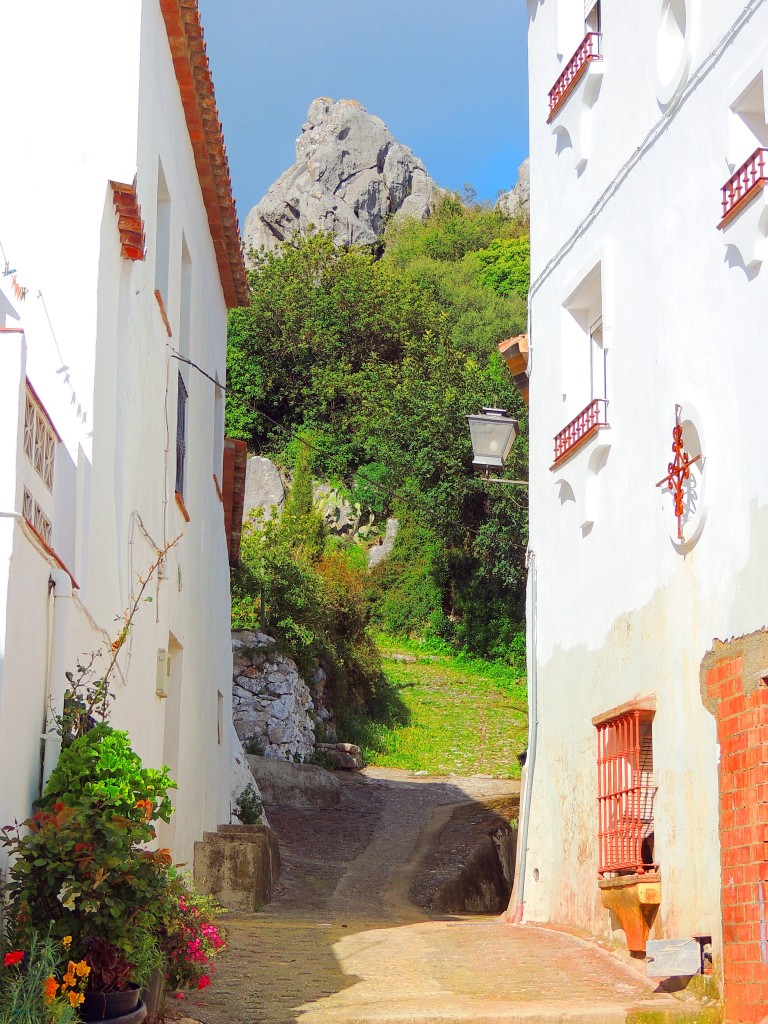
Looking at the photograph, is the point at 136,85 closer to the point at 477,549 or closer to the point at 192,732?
the point at 192,732

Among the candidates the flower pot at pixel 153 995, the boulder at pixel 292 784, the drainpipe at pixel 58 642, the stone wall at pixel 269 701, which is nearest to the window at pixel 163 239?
the drainpipe at pixel 58 642

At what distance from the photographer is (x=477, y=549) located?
35875 mm

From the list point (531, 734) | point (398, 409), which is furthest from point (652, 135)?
point (398, 409)

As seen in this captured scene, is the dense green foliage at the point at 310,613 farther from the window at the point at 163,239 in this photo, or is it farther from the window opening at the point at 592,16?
the window opening at the point at 592,16

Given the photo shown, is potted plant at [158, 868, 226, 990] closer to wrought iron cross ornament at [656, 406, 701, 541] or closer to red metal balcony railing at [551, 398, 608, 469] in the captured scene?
wrought iron cross ornament at [656, 406, 701, 541]

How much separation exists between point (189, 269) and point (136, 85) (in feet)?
13.1

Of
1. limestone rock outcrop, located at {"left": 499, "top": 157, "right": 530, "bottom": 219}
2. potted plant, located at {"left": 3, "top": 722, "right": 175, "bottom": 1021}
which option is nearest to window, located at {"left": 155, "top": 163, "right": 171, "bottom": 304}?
potted plant, located at {"left": 3, "top": 722, "right": 175, "bottom": 1021}

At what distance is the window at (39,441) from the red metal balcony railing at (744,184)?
443 cm

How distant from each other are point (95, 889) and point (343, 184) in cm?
5745

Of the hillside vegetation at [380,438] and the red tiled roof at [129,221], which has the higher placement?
the hillside vegetation at [380,438]

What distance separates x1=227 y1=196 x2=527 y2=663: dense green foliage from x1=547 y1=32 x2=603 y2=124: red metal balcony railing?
17221 mm

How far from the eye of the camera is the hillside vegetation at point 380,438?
101 feet

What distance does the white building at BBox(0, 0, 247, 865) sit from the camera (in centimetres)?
676

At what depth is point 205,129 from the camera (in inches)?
496
